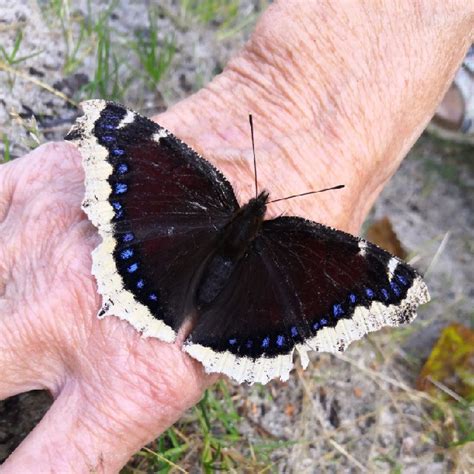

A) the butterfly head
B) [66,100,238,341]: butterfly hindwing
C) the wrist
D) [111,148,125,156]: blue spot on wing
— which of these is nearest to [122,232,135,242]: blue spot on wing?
[66,100,238,341]: butterfly hindwing

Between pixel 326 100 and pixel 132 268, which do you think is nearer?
pixel 132 268

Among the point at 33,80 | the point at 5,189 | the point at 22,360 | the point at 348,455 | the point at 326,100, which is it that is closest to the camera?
the point at 22,360

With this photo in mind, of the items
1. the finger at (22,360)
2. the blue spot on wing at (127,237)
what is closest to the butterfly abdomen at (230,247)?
the blue spot on wing at (127,237)

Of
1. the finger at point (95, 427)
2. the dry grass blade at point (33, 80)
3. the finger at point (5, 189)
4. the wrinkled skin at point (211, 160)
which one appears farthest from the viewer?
the dry grass blade at point (33, 80)

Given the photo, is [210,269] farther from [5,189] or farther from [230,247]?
[5,189]

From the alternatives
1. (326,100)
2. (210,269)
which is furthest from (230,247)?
(326,100)

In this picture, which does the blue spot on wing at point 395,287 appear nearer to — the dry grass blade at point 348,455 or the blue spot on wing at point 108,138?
the blue spot on wing at point 108,138

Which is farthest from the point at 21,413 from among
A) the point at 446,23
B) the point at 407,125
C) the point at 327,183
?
the point at 446,23

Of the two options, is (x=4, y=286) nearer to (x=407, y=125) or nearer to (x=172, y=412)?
(x=172, y=412)
